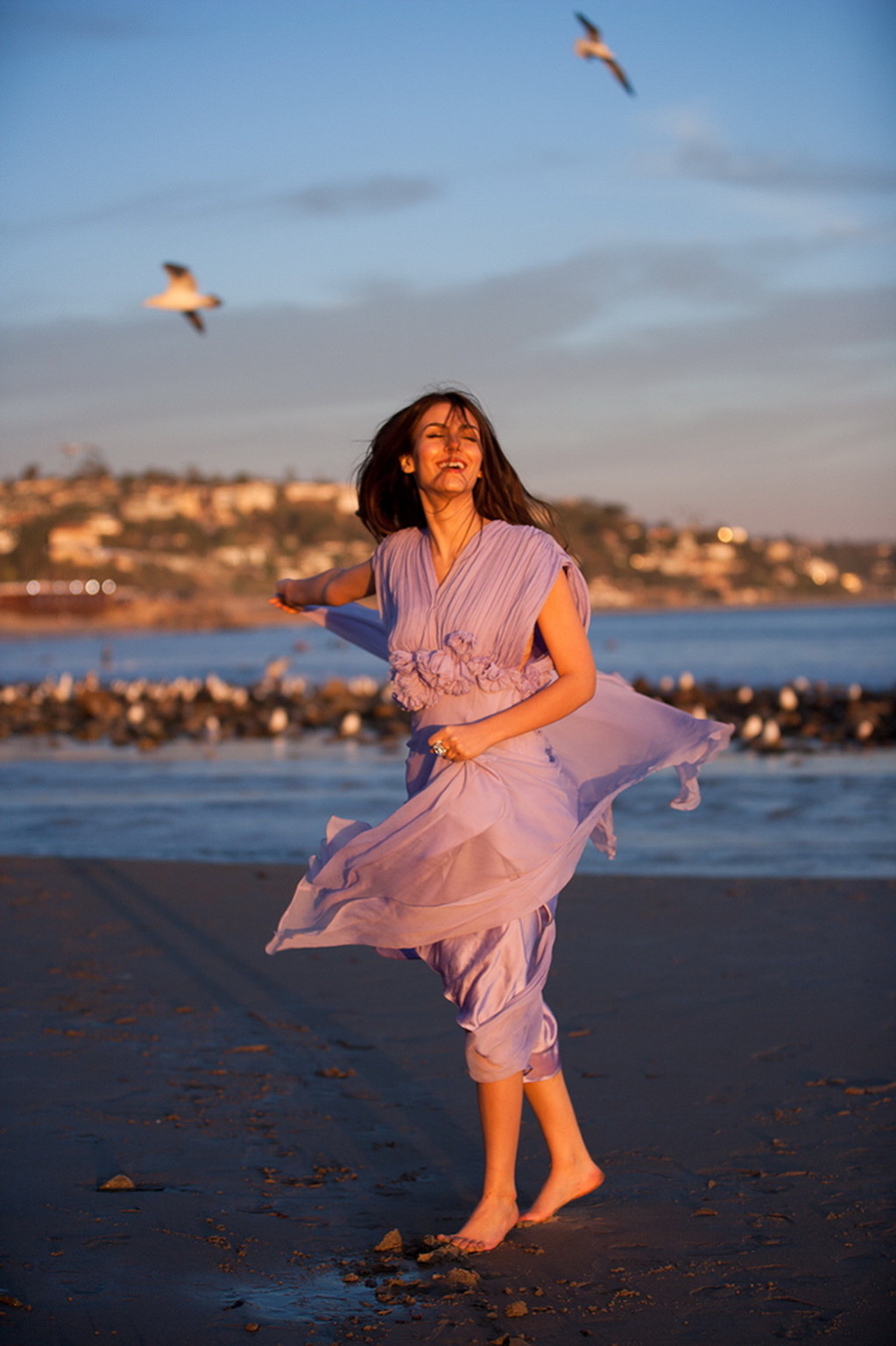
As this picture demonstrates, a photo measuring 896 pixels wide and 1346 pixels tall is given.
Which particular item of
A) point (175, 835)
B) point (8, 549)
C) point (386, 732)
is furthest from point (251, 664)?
point (8, 549)

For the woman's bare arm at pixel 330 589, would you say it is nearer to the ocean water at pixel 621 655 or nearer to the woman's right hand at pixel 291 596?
the woman's right hand at pixel 291 596

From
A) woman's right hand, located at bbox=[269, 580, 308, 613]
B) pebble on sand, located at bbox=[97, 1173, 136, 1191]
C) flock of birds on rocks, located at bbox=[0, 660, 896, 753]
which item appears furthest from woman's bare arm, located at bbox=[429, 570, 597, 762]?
flock of birds on rocks, located at bbox=[0, 660, 896, 753]

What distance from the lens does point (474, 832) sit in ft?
11.2

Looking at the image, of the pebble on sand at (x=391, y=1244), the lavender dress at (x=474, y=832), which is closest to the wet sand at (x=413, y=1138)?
the pebble on sand at (x=391, y=1244)

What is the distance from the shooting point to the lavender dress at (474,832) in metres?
3.44

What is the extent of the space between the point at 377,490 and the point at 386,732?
15909 mm

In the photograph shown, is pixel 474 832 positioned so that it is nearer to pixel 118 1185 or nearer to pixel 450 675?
pixel 450 675

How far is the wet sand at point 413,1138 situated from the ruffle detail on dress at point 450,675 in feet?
4.31

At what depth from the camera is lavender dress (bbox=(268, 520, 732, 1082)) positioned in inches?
135

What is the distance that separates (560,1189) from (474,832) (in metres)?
0.97

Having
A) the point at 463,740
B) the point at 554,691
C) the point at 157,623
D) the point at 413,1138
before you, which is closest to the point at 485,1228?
the point at 413,1138

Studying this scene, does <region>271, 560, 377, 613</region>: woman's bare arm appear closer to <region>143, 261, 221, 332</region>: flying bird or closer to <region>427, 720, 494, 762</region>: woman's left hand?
<region>427, 720, 494, 762</region>: woman's left hand

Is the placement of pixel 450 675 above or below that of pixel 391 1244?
above

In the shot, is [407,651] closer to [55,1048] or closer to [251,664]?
[55,1048]
